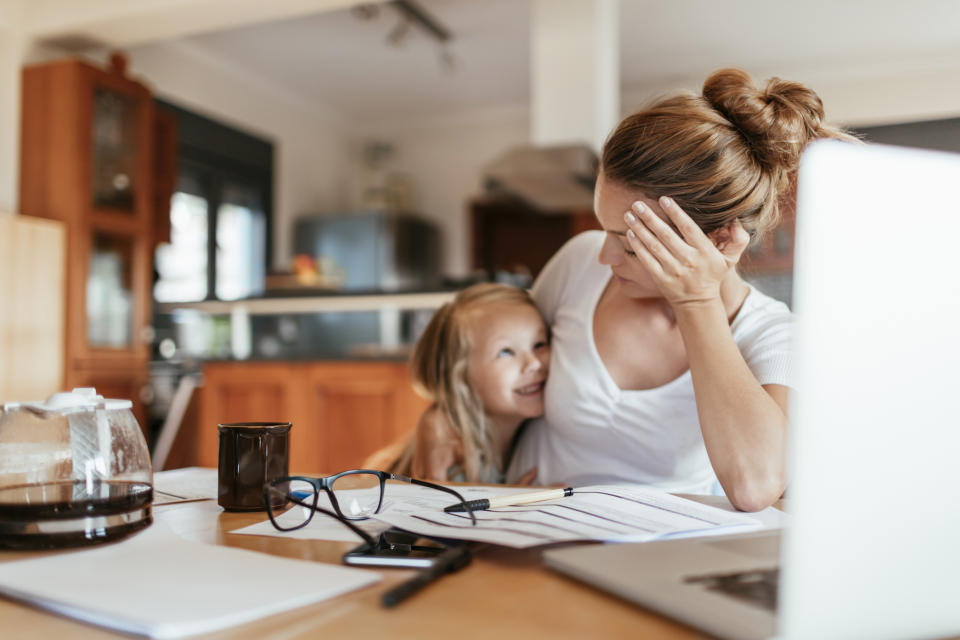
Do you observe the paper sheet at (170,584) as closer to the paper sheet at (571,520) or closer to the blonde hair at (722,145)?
the paper sheet at (571,520)

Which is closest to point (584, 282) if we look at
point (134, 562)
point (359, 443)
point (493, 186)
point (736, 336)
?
point (736, 336)

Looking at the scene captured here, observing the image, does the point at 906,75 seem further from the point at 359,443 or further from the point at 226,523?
the point at 226,523

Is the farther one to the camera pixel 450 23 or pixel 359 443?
pixel 450 23

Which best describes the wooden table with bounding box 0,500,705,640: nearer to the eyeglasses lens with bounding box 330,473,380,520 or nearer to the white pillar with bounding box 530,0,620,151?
the eyeglasses lens with bounding box 330,473,380,520

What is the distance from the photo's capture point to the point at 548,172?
3.63m

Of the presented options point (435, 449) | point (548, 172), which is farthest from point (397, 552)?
point (548, 172)

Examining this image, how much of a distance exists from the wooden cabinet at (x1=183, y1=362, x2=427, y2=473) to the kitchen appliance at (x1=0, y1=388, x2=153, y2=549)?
2.39 m

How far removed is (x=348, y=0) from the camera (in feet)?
11.6

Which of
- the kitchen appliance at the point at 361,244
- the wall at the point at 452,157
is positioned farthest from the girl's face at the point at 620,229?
the wall at the point at 452,157

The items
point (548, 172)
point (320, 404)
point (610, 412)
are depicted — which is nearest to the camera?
point (610, 412)

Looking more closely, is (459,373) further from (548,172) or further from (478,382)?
(548,172)

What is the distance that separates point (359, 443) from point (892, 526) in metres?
2.88

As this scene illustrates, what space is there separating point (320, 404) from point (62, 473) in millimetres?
2632

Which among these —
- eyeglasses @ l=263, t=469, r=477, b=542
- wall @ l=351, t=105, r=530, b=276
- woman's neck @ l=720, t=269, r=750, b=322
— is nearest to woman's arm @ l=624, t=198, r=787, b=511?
woman's neck @ l=720, t=269, r=750, b=322
